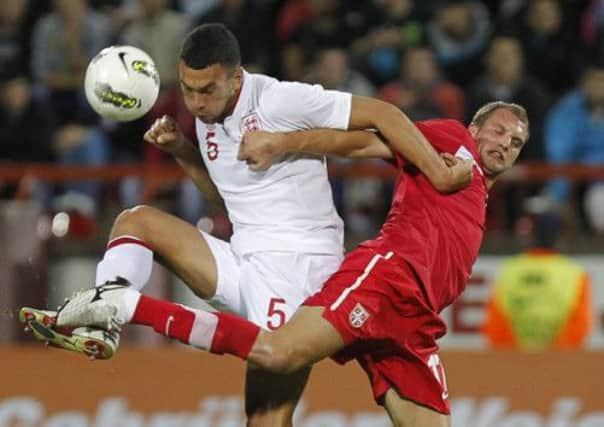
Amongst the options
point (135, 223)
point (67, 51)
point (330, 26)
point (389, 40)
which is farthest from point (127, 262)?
point (67, 51)

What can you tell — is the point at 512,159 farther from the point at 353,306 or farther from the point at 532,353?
the point at 532,353

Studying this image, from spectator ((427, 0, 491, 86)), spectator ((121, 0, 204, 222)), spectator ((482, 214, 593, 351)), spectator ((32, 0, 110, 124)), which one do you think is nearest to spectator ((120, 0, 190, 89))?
spectator ((121, 0, 204, 222))

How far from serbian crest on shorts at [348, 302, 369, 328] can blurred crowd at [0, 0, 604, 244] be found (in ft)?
11.2

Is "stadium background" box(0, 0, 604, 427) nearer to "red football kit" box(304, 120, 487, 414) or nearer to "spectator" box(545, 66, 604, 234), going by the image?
"spectator" box(545, 66, 604, 234)

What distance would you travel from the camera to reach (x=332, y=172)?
9484 mm

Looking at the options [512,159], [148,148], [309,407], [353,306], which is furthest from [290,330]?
[148,148]

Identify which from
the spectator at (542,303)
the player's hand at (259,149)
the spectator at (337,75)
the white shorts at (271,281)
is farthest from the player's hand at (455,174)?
the spectator at (337,75)

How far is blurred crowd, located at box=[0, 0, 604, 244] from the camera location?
9.73 m

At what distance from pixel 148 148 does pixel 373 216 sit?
188 cm

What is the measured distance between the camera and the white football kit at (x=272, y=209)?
637 centimetres

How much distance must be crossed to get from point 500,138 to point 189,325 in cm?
152

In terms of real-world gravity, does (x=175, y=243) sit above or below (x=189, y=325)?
above

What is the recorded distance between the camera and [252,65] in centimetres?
1097

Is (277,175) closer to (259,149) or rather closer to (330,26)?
(259,149)
